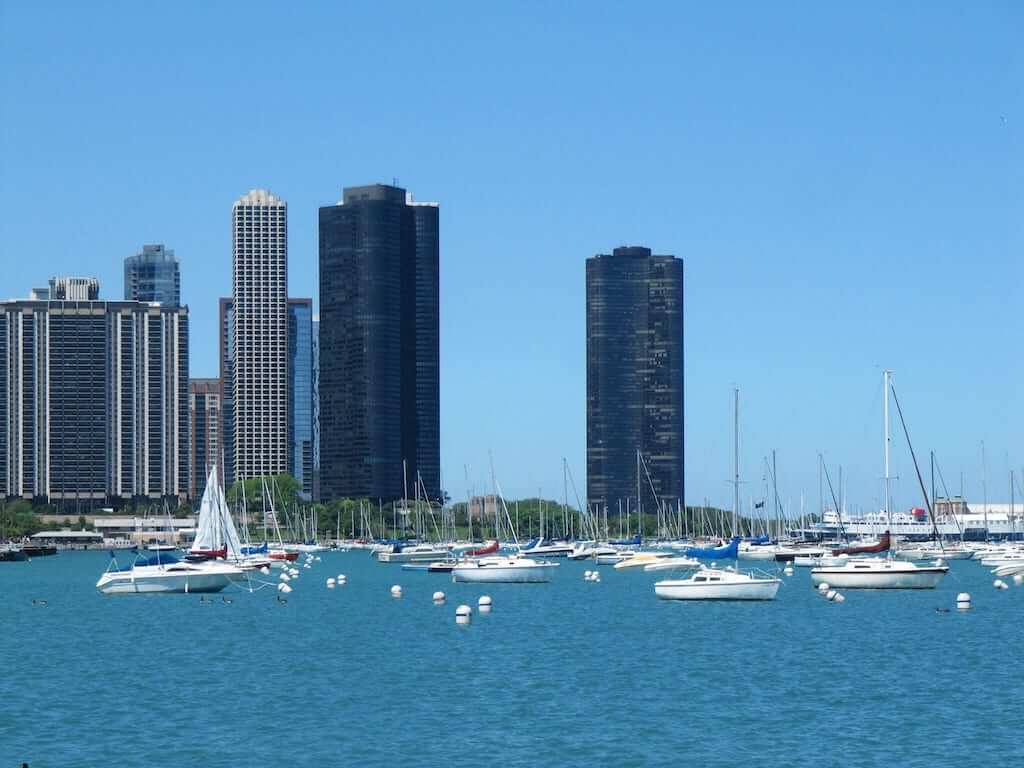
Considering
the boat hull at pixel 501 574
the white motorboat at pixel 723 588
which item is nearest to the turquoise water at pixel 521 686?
the white motorboat at pixel 723 588

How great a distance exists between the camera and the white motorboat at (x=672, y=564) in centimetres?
17689

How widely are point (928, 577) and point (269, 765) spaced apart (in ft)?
281

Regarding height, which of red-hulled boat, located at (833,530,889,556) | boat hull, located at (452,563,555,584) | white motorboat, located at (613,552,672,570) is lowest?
white motorboat, located at (613,552,672,570)

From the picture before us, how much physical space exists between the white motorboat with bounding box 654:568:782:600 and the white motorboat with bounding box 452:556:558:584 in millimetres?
39315

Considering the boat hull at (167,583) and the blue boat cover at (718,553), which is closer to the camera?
the boat hull at (167,583)

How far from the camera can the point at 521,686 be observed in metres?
71.2

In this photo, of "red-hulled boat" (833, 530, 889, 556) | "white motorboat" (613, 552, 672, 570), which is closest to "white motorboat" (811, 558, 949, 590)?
"red-hulled boat" (833, 530, 889, 556)

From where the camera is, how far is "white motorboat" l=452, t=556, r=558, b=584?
514 ft

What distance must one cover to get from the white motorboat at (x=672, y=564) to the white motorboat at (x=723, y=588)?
183 ft

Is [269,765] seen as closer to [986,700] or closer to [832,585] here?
[986,700]

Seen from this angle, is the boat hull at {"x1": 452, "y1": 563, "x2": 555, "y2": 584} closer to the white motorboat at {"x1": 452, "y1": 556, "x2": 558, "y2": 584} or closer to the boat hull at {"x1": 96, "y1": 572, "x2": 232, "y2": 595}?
the white motorboat at {"x1": 452, "y1": 556, "x2": 558, "y2": 584}

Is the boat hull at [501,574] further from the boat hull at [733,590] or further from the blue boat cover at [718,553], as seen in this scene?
the boat hull at [733,590]

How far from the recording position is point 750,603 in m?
119

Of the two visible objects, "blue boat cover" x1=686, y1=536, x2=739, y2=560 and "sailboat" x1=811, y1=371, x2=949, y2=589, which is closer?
"sailboat" x1=811, y1=371, x2=949, y2=589
